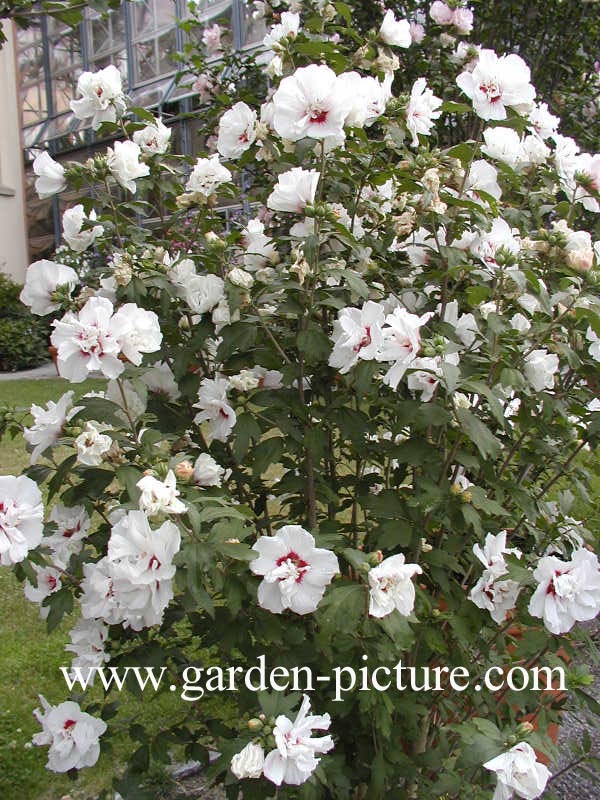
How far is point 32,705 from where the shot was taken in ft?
9.66

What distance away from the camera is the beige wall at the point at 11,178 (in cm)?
1537

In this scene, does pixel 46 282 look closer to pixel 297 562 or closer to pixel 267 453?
pixel 267 453

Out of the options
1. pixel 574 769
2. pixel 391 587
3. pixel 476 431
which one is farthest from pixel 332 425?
pixel 574 769

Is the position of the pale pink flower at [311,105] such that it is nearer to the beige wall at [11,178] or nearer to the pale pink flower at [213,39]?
the pale pink flower at [213,39]

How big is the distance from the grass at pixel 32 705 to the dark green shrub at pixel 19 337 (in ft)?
28.0

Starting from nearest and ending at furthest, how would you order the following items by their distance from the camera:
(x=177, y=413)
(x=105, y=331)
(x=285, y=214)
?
(x=105, y=331), (x=177, y=413), (x=285, y=214)

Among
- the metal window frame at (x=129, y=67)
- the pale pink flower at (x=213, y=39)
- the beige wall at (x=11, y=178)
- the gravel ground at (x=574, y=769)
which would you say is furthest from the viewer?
the beige wall at (x=11, y=178)

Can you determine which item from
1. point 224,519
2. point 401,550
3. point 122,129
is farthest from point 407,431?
point 122,129

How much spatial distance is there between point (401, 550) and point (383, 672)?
0.30 metres

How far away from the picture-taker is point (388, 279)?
6.44 ft

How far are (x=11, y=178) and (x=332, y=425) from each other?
15.4m

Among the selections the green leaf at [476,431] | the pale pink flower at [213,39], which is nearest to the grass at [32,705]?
the green leaf at [476,431]

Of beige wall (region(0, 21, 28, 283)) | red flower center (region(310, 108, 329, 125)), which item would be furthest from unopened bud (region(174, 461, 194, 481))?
beige wall (region(0, 21, 28, 283))

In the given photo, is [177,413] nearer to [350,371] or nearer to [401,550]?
[350,371]
